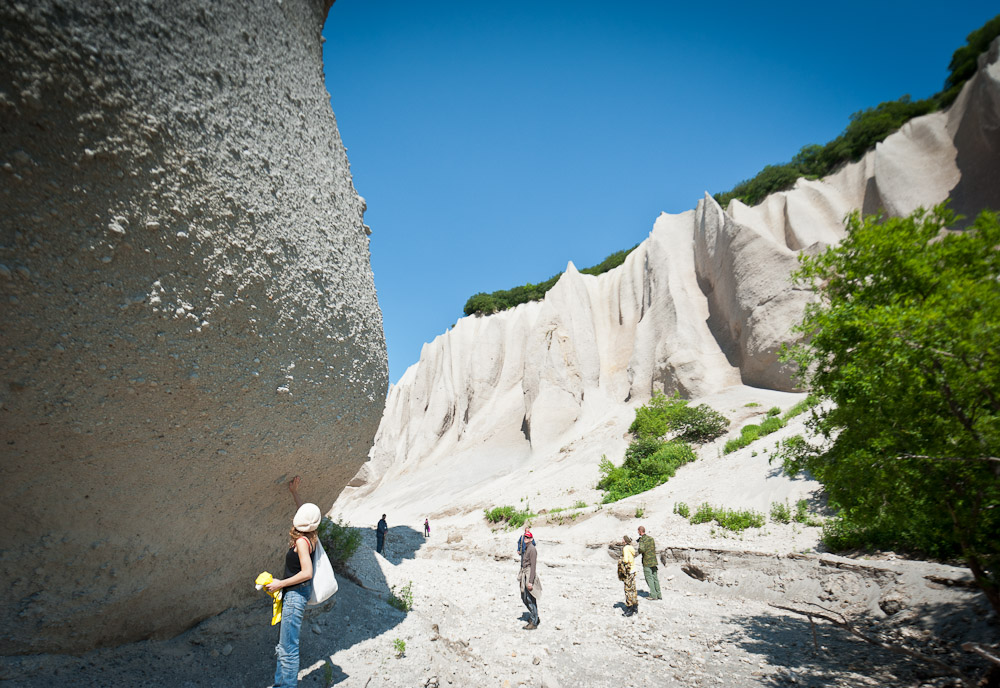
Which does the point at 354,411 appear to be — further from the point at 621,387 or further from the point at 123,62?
the point at 621,387

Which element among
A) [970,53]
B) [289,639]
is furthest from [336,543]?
[970,53]

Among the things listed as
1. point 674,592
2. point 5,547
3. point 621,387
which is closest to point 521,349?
point 621,387

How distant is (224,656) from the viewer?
372cm

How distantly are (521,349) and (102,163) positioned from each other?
30719 mm

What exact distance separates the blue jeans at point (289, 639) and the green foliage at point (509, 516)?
1327cm

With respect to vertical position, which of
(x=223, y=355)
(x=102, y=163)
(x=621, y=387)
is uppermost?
(x=621, y=387)

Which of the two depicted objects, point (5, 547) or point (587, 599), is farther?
point (587, 599)

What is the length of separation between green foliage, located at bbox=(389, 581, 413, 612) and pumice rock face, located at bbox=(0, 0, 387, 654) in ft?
6.66

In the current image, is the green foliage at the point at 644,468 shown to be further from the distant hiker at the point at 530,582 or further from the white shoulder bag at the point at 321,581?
the white shoulder bag at the point at 321,581

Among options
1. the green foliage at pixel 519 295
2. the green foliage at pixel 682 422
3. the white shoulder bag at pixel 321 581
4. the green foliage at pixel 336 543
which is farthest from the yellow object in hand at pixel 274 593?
the green foliage at pixel 519 295

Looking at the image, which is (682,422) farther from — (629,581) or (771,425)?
(629,581)

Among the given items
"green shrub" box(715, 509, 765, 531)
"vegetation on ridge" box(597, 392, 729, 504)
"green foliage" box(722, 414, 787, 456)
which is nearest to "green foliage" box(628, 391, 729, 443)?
"vegetation on ridge" box(597, 392, 729, 504)

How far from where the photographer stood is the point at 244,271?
3008 mm

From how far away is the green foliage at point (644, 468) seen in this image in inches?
614
